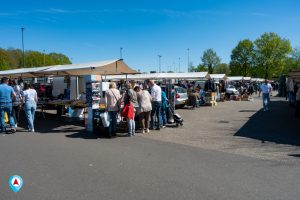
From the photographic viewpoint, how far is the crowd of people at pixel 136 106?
10.1m

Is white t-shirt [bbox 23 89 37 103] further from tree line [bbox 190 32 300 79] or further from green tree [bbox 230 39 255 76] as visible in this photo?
green tree [bbox 230 39 255 76]

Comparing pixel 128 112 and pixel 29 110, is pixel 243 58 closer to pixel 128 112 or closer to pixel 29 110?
pixel 128 112

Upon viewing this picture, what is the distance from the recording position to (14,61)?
84.2 m

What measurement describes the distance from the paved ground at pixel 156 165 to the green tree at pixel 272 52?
223 feet

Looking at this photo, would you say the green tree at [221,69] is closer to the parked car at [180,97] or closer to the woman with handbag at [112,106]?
the parked car at [180,97]

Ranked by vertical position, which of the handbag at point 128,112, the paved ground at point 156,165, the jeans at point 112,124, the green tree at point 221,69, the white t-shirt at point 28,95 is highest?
the green tree at point 221,69

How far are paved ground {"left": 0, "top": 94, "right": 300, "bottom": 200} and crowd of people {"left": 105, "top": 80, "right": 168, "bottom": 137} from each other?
596 mm

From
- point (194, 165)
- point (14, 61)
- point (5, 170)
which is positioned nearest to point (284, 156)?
point (194, 165)

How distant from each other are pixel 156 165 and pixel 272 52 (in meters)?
73.8

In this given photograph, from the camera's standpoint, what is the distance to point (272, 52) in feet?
239

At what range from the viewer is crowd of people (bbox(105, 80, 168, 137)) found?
33.2ft

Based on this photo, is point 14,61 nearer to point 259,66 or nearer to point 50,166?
point 259,66

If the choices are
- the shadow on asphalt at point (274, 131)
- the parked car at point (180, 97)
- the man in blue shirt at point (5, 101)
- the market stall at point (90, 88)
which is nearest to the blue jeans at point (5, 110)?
the man in blue shirt at point (5, 101)

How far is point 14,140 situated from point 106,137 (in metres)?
2.84
